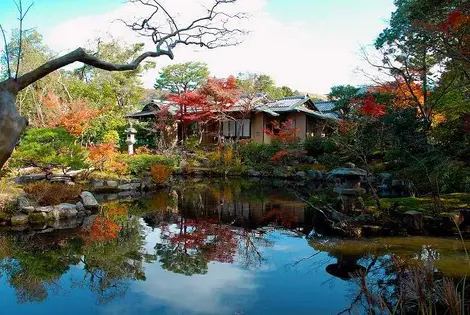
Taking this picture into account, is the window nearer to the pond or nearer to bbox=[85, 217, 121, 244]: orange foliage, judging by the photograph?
the pond

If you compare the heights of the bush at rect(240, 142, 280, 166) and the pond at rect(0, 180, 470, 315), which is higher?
the bush at rect(240, 142, 280, 166)

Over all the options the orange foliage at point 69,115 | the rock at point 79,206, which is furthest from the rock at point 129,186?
the rock at point 79,206

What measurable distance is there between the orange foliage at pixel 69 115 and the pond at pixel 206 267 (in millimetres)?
8315

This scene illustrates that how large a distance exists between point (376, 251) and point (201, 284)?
3.02m

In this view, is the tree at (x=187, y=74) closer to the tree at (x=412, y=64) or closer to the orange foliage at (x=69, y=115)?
the orange foliage at (x=69, y=115)

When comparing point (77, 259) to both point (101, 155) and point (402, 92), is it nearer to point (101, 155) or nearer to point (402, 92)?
point (101, 155)

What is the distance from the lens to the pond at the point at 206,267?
4.23 m

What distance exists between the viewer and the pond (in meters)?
4.23

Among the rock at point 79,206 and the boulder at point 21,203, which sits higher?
the boulder at point 21,203

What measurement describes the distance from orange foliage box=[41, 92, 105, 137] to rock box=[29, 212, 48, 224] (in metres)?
7.32

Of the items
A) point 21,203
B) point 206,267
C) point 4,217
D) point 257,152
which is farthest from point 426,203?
point 257,152

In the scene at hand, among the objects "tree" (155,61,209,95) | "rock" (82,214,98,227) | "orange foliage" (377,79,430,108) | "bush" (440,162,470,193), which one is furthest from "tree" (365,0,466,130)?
"tree" (155,61,209,95)

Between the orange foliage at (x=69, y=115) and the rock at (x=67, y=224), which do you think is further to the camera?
the orange foliage at (x=69, y=115)

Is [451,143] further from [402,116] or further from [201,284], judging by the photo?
[201,284]
